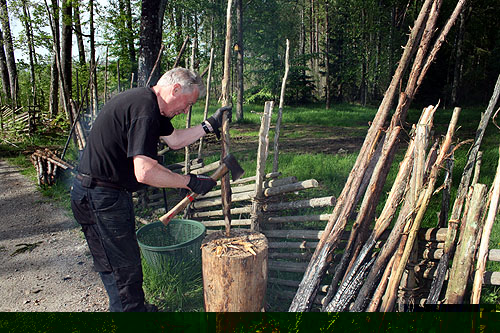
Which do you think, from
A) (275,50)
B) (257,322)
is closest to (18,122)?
(257,322)

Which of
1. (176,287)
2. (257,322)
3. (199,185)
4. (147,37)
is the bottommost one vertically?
(176,287)

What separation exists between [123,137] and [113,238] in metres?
0.80

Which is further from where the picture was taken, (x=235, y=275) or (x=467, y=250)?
(x=235, y=275)

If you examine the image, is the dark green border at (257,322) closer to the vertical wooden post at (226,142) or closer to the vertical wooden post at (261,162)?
the vertical wooden post at (226,142)

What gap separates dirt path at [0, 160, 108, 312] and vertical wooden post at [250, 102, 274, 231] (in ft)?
5.96

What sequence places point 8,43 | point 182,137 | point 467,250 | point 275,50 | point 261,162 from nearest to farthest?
point 467,250 < point 182,137 < point 261,162 < point 8,43 < point 275,50

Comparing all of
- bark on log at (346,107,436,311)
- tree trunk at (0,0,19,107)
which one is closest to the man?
bark on log at (346,107,436,311)

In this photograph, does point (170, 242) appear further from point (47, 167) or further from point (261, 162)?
point (47, 167)

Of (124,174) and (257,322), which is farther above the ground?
(124,174)

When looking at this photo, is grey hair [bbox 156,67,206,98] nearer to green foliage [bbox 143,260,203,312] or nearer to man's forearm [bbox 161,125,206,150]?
man's forearm [bbox 161,125,206,150]

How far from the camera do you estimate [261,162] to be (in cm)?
362

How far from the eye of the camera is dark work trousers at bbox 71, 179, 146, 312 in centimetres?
260

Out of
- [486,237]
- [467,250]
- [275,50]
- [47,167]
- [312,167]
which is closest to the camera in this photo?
[486,237]

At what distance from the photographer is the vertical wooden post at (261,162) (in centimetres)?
360
